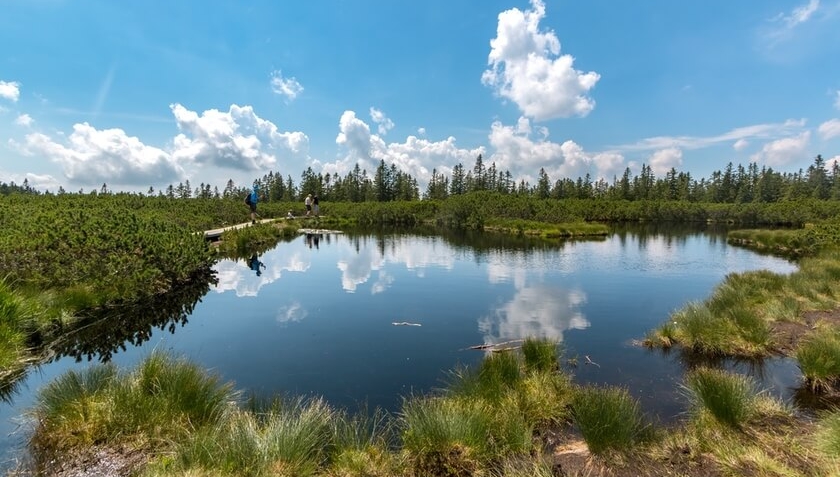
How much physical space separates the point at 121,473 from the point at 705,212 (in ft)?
364

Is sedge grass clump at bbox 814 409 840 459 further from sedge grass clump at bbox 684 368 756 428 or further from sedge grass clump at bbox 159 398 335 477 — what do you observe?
sedge grass clump at bbox 159 398 335 477

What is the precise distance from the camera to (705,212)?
94250 millimetres

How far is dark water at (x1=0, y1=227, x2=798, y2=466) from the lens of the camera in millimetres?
9484

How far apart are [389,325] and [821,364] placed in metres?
10.5

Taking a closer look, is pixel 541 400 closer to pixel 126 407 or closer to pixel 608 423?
pixel 608 423

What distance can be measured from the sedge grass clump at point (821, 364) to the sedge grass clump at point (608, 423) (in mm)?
4797

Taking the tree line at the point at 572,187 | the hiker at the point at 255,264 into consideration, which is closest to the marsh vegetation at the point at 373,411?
the hiker at the point at 255,264

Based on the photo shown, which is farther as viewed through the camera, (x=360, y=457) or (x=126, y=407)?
(x=126, y=407)

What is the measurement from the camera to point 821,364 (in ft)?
29.2

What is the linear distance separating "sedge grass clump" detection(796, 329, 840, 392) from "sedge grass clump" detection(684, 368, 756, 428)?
269 cm

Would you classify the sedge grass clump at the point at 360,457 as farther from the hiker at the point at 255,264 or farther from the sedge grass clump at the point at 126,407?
the hiker at the point at 255,264

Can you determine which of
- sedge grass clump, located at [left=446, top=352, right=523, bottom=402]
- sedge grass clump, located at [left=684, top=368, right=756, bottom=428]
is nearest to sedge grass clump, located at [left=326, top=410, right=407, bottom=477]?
sedge grass clump, located at [left=446, top=352, right=523, bottom=402]

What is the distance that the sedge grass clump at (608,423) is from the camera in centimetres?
629

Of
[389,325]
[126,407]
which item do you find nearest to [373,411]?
[126,407]
